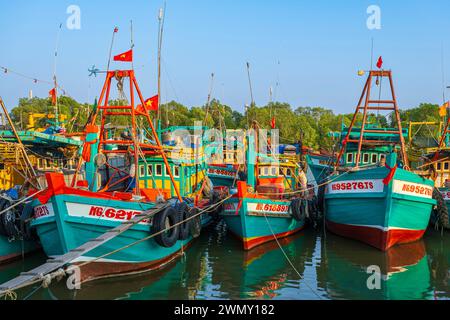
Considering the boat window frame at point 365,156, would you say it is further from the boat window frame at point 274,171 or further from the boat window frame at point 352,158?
the boat window frame at point 274,171

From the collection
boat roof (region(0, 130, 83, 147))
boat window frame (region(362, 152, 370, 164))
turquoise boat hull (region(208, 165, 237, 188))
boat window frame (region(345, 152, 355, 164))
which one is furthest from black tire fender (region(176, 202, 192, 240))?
boat roof (region(0, 130, 83, 147))

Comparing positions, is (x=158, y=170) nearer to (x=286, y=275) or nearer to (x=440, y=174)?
(x=286, y=275)

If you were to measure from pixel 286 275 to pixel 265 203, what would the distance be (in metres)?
3.21

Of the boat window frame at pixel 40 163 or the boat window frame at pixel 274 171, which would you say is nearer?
the boat window frame at pixel 274 171

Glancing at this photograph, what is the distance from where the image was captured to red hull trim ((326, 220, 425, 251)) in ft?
49.9

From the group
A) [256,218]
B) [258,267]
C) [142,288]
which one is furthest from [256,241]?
[142,288]

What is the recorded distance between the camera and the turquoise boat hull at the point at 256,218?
1517cm

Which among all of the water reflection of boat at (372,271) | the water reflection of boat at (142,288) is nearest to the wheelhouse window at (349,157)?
the water reflection of boat at (372,271)

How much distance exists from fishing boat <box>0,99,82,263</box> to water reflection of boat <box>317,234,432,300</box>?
352 inches

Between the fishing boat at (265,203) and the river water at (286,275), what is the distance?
65 cm

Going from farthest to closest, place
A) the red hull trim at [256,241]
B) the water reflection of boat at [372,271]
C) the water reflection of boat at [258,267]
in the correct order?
the red hull trim at [256,241], the water reflection of boat at [258,267], the water reflection of boat at [372,271]

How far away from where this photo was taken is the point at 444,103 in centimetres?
2173

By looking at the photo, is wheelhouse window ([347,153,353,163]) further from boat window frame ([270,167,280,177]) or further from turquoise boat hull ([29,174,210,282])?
turquoise boat hull ([29,174,210,282])

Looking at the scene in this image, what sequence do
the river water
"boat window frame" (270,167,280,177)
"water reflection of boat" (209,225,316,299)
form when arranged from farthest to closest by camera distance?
"boat window frame" (270,167,280,177)
"water reflection of boat" (209,225,316,299)
the river water
